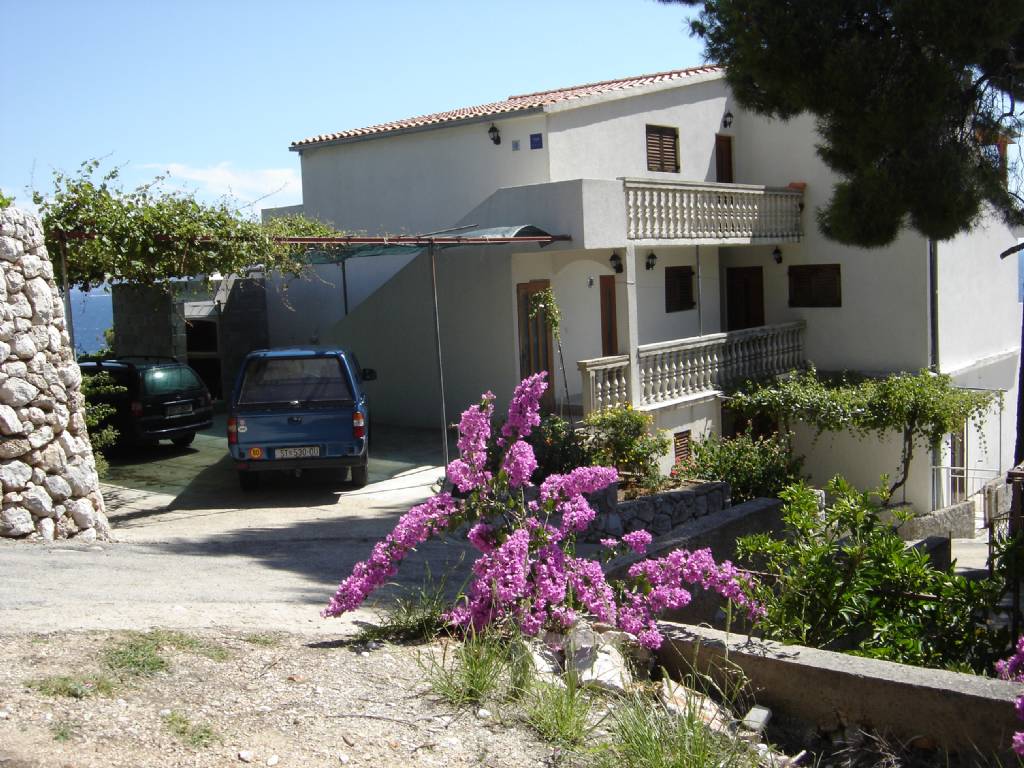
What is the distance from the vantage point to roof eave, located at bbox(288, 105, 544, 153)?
17.8m

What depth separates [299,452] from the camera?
511 inches

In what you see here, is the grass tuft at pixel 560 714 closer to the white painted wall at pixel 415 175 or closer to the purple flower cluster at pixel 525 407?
the purple flower cluster at pixel 525 407

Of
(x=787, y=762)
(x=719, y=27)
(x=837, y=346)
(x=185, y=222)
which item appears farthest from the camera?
(x=837, y=346)

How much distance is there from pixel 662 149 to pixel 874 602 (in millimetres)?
15493

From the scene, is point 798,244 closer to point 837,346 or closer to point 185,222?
point 837,346

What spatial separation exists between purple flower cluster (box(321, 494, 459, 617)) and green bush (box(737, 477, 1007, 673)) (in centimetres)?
196

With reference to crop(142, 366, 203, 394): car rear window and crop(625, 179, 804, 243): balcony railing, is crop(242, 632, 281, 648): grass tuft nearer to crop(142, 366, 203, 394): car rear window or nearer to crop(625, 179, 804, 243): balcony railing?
crop(142, 366, 203, 394): car rear window

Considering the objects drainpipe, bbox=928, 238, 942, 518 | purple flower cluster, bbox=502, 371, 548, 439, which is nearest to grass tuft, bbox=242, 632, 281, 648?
purple flower cluster, bbox=502, 371, 548, 439

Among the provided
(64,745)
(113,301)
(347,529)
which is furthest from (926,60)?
(113,301)

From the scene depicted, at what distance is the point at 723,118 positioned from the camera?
22.0m

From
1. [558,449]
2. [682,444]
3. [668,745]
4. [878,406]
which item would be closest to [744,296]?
[878,406]

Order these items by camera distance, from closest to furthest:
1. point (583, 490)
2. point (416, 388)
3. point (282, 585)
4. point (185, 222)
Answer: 1. point (583, 490)
2. point (282, 585)
3. point (185, 222)
4. point (416, 388)

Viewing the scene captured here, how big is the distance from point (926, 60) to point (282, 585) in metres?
11.1

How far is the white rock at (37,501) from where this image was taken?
29.4 ft
